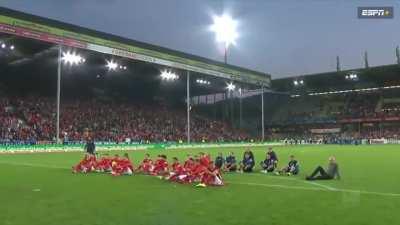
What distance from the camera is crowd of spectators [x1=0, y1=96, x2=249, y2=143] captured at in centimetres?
5162

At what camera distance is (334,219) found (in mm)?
10070

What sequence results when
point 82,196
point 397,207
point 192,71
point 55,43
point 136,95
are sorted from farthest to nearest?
point 136,95
point 192,71
point 55,43
point 82,196
point 397,207

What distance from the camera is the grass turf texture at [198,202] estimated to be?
33.2 ft

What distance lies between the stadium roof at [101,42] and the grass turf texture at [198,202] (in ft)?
87.7

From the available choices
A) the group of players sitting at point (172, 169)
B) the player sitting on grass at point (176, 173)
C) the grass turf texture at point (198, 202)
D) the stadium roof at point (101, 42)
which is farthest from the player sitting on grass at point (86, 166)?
the stadium roof at point (101, 42)

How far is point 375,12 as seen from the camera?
2344 centimetres

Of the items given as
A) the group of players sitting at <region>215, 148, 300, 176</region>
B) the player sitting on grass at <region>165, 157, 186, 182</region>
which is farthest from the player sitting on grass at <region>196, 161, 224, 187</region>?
the group of players sitting at <region>215, 148, 300, 176</region>

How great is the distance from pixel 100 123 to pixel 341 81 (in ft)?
165

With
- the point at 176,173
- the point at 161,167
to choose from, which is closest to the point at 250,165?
the point at 161,167

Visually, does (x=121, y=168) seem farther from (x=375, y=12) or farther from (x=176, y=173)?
(x=375, y=12)

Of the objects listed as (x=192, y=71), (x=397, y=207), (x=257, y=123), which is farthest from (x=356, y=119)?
(x=397, y=207)

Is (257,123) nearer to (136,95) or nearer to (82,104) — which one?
(136,95)

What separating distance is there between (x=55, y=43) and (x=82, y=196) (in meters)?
34.3

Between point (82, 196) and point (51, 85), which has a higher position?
point (51, 85)
